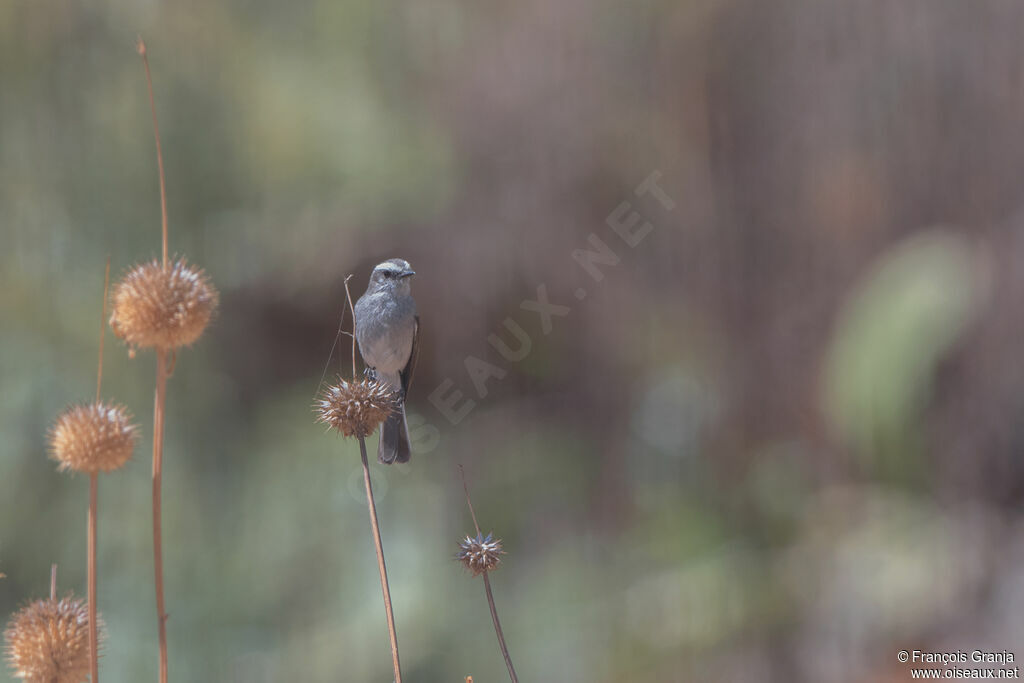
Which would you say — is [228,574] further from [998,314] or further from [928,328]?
[998,314]

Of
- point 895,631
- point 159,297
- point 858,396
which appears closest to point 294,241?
point 858,396

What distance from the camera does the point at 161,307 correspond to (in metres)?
0.66

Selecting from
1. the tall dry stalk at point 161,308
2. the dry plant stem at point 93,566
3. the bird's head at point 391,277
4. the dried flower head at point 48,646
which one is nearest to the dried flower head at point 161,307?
the tall dry stalk at point 161,308

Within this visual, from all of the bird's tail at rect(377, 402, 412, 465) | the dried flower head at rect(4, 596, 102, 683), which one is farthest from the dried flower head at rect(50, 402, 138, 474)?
the bird's tail at rect(377, 402, 412, 465)

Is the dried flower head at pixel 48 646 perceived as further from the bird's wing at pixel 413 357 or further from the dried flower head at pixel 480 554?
the bird's wing at pixel 413 357

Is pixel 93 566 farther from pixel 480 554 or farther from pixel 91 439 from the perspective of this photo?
pixel 480 554

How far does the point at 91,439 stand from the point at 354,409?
233mm

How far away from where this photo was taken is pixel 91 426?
658 mm

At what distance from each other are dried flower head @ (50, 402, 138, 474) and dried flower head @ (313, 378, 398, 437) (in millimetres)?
181

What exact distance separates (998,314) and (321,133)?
404cm

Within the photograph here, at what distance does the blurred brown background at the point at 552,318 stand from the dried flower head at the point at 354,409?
3661mm

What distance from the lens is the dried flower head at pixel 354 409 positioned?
2.59 ft

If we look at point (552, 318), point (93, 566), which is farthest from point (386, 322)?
point (552, 318)

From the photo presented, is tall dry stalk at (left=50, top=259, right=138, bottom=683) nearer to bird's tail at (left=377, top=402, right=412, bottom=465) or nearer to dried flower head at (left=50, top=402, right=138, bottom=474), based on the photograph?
dried flower head at (left=50, top=402, right=138, bottom=474)
